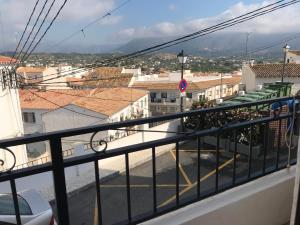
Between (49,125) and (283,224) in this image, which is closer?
(283,224)

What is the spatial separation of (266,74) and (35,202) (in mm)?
27364

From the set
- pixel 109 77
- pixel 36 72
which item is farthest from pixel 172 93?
pixel 36 72

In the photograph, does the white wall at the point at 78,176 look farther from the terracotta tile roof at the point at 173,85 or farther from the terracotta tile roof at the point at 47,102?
the terracotta tile roof at the point at 173,85

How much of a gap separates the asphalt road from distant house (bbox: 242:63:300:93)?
2031 cm

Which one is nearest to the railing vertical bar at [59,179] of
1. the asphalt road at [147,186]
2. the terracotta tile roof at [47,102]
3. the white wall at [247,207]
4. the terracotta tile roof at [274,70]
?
the white wall at [247,207]

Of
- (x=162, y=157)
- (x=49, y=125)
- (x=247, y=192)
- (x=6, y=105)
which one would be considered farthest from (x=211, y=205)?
(x=49, y=125)

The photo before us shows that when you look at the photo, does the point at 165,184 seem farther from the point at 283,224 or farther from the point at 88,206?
the point at 283,224

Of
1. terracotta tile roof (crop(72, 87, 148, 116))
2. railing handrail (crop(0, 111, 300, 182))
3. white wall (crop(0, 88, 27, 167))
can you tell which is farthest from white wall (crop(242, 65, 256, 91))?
railing handrail (crop(0, 111, 300, 182))

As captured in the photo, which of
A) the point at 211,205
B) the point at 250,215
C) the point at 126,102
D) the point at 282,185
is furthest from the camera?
the point at 126,102

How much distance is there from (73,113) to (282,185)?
19.2 meters

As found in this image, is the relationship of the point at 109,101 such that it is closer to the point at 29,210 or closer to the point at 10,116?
the point at 10,116

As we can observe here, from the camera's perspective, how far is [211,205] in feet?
6.62

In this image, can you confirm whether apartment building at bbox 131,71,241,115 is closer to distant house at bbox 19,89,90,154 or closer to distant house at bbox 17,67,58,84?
distant house at bbox 19,89,90,154

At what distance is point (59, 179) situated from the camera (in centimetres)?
145
